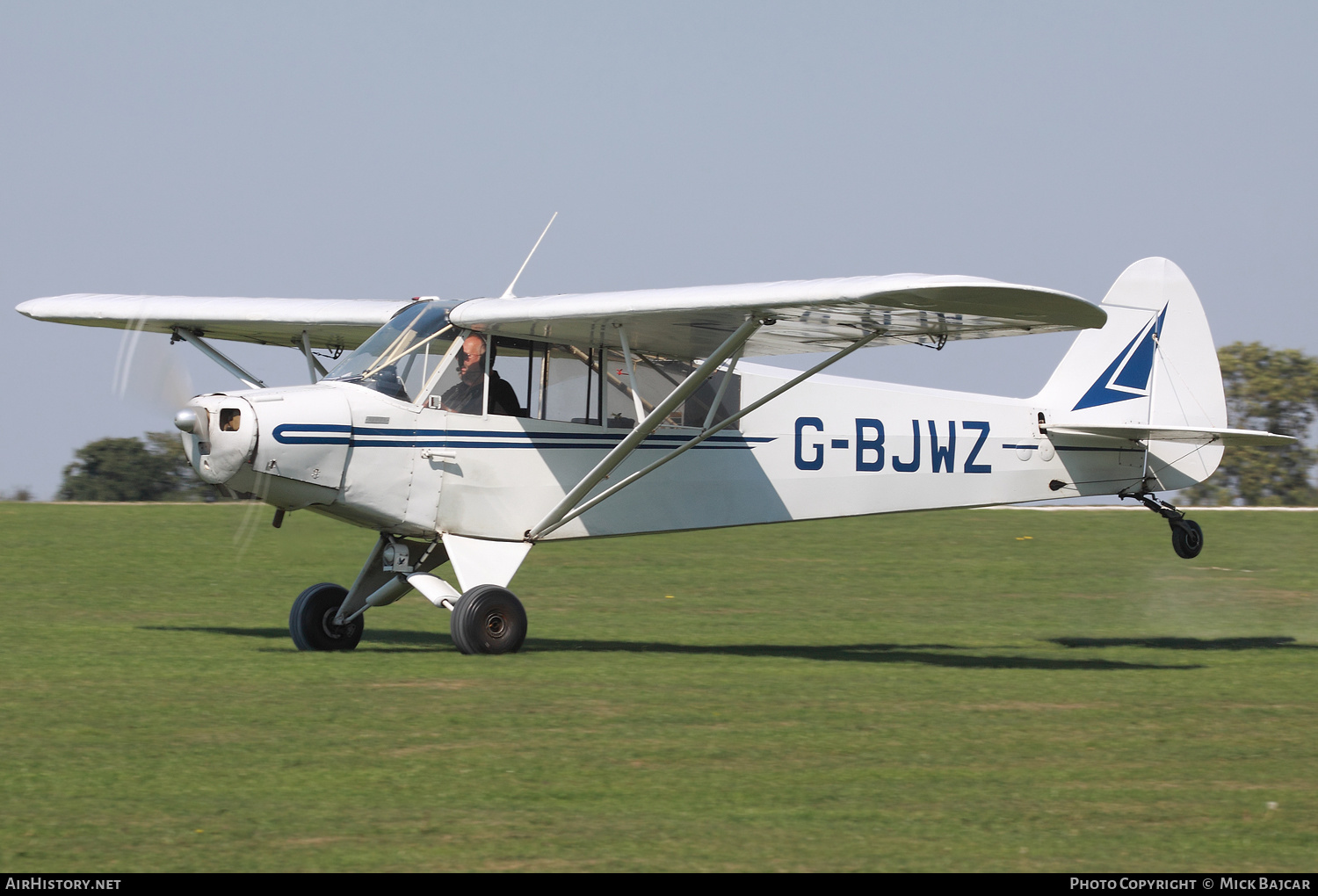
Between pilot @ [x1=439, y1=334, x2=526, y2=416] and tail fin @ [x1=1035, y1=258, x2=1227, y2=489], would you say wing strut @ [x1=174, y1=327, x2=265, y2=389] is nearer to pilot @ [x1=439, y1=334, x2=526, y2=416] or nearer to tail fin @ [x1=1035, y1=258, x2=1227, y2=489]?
pilot @ [x1=439, y1=334, x2=526, y2=416]

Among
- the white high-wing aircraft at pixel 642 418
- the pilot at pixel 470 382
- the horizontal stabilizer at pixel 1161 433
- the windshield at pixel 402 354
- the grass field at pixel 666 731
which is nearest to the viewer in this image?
the grass field at pixel 666 731

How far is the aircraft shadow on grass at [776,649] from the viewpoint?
11398 millimetres

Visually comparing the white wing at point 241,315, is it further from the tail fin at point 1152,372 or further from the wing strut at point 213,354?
the tail fin at point 1152,372

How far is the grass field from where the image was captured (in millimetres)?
5531

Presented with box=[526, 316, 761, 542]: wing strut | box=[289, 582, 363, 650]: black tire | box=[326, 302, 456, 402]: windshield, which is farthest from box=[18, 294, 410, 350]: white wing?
box=[289, 582, 363, 650]: black tire

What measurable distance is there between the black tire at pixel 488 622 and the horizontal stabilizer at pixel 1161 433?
6.05 m

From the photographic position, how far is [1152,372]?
14766mm

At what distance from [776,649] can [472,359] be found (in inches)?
139

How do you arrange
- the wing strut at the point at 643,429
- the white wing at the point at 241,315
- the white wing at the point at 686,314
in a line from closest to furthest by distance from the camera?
the white wing at the point at 686,314 < the wing strut at the point at 643,429 < the white wing at the point at 241,315

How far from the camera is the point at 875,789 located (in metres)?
6.54

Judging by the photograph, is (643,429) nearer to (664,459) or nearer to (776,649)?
(664,459)

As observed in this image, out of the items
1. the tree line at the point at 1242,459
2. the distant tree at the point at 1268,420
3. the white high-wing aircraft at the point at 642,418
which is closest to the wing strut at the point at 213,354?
the white high-wing aircraft at the point at 642,418

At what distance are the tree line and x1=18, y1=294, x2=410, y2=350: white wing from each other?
21910mm
